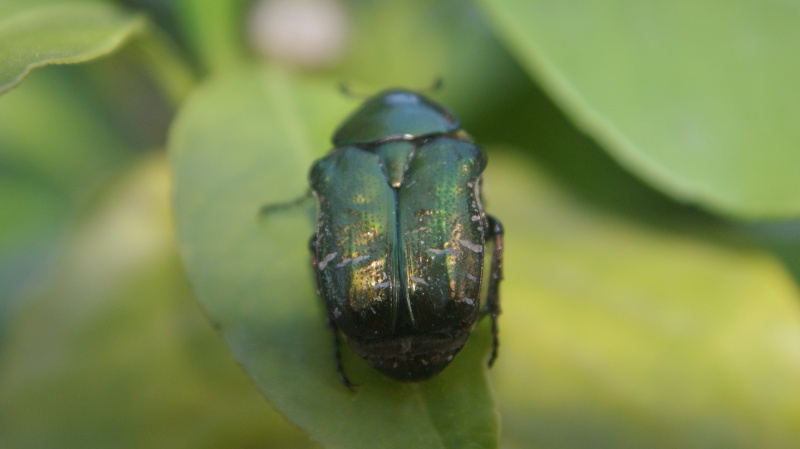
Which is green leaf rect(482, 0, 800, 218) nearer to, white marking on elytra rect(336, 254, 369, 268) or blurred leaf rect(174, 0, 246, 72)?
white marking on elytra rect(336, 254, 369, 268)

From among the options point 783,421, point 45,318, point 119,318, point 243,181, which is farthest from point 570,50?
point 45,318

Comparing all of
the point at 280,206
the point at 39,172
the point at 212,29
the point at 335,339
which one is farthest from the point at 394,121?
the point at 39,172

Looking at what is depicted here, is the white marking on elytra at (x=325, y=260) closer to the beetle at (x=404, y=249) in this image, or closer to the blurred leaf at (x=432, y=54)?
the beetle at (x=404, y=249)

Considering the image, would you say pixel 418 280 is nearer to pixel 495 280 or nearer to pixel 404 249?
pixel 404 249

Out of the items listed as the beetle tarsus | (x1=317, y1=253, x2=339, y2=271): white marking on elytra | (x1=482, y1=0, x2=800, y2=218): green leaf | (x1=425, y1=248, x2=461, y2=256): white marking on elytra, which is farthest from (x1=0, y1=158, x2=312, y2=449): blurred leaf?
(x1=482, y1=0, x2=800, y2=218): green leaf

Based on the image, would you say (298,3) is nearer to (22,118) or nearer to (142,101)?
(142,101)

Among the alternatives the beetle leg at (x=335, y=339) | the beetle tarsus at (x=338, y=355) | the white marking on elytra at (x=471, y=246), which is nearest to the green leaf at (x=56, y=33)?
the beetle leg at (x=335, y=339)
